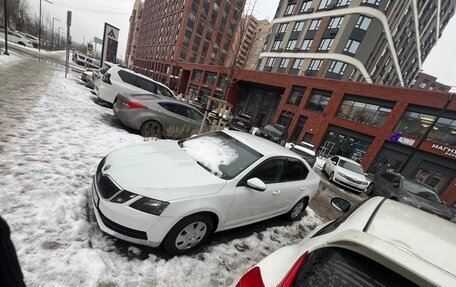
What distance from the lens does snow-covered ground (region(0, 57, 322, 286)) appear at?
7.22 ft

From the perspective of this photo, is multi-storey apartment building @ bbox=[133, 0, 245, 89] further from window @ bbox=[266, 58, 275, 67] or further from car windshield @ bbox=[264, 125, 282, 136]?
car windshield @ bbox=[264, 125, 282, 136]

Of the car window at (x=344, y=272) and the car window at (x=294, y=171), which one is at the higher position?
the car window at (x=344, y=272)

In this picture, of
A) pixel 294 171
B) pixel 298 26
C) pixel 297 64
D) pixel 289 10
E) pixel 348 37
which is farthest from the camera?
pixel 289 10

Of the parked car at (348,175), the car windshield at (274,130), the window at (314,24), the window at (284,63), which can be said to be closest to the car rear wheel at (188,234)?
the parked car at (348,175)

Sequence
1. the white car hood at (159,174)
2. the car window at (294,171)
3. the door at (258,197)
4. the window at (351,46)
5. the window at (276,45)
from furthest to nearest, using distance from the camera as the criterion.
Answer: the window at (276,45), the window at (351,46), the car window at (294,171), the door at (258,197), the white car hood at (159,174)

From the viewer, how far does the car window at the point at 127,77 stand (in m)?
9.17

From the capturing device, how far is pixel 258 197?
334 cm

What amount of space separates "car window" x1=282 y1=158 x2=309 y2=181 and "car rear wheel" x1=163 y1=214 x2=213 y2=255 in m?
1.76

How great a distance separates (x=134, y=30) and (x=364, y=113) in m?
105

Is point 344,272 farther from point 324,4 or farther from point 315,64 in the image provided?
point 324,4

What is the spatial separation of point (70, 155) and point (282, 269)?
4.57m

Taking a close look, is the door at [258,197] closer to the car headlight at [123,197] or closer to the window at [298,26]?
the car headlight at [123,197]

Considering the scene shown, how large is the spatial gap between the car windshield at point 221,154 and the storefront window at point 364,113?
66.4ft

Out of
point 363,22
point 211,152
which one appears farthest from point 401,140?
point 211,152
